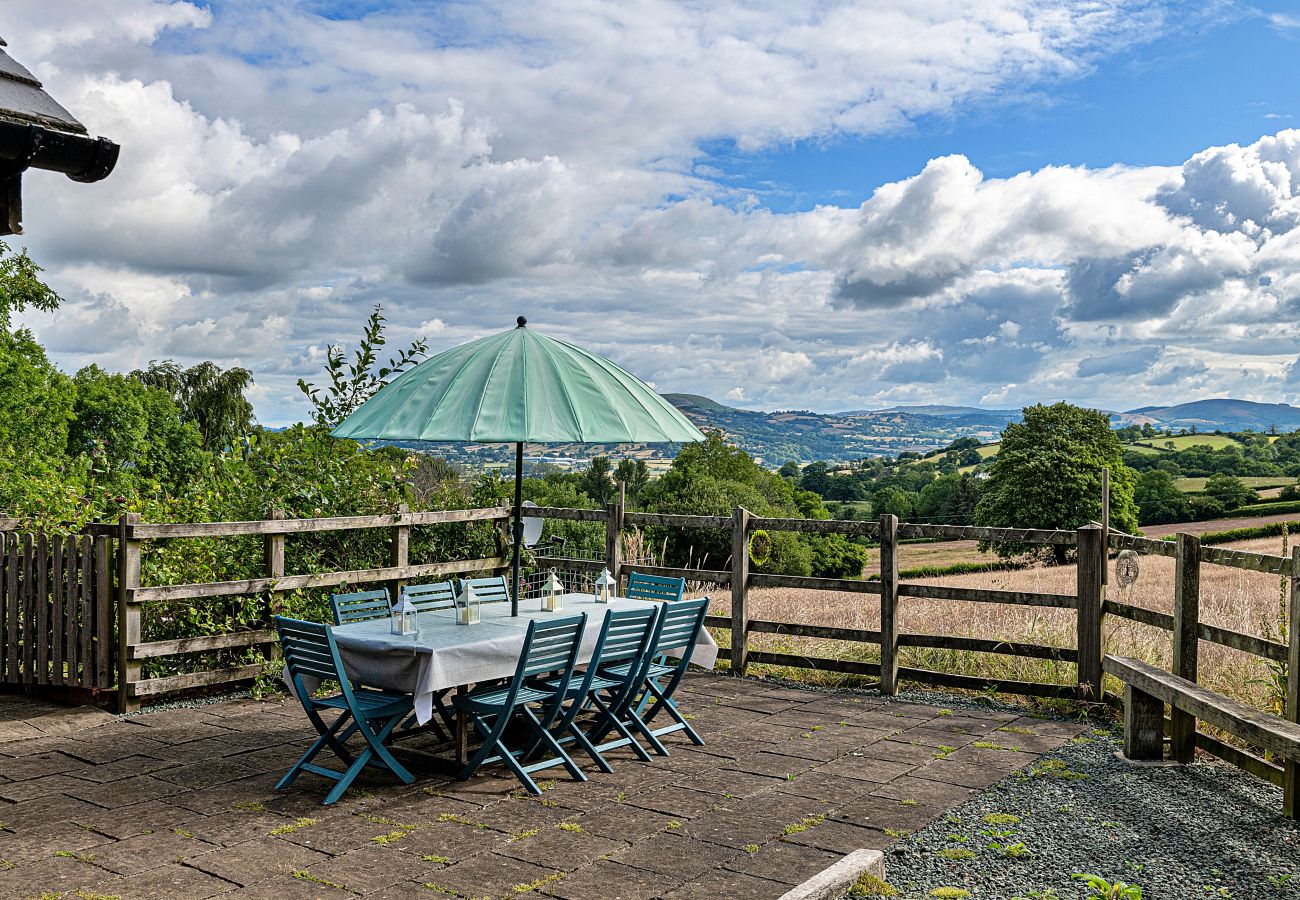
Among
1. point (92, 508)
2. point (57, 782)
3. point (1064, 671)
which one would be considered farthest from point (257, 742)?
point (1064, 671)

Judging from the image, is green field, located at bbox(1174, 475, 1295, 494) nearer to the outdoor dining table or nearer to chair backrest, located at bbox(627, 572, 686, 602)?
chair backrest, located at bbox(627, 572, 686, 602)

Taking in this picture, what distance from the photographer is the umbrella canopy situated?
564 centimetres

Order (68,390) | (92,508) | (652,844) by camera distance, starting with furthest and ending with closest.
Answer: (68,390) < (92,508) < (652,844)

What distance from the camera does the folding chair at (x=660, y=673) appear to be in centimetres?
623

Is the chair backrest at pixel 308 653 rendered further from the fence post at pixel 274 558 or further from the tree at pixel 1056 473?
the tree at pixel 1056 473

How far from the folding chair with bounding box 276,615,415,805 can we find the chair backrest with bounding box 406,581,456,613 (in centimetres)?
139

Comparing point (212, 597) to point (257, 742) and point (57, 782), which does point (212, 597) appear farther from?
point (57, 782)

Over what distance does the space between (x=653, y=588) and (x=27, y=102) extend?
5.49 meters

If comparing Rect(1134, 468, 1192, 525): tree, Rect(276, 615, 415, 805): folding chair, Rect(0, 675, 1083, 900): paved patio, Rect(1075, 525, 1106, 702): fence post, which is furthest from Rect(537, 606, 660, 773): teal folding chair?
Rect(1134, 468, 1192, 525): tree

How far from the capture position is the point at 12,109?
3303 millimetres

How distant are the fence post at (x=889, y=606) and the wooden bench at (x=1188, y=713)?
5.79 feet

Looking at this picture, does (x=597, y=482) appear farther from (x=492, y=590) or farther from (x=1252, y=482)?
(x=492, y=590)

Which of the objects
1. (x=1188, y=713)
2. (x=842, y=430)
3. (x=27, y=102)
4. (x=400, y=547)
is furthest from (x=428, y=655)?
(x=842, y=430)

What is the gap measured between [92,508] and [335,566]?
2.04 meters
